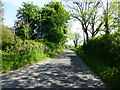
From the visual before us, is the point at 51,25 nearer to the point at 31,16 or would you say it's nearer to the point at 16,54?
the point at 31,16

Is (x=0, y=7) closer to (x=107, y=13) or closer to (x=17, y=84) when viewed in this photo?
(x=107, y=13)

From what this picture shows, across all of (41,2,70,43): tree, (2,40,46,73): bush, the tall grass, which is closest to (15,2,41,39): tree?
(41,2,70,43): tree

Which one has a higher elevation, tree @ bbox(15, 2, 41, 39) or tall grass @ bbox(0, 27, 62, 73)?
tree @ bbox(15, 2, 41, 39)

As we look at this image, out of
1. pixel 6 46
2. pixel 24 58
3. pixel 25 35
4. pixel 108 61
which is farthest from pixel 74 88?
pixel 25 35

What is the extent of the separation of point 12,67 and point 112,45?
23.5 ft

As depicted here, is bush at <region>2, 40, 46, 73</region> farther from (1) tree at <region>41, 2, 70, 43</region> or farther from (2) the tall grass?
(1) tree at <region>41, 2, 70, 43</region>

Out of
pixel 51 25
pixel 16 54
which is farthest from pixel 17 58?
pixel 51 25

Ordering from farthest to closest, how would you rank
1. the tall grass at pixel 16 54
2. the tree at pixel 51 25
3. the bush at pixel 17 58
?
the tree at pixel 51 25 < the tall grass at pixel 16 54 < the bush at pixel 17 58

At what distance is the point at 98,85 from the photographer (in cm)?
1141

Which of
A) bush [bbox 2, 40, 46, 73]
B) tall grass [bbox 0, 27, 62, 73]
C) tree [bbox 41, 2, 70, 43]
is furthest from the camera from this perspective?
tree [bbox 41, 2, 70, 43]

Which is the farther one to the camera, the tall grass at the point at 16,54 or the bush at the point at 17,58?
the tall grass at the point at 16,54

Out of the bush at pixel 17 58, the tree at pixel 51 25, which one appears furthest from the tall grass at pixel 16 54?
the tree at pixel 51 25

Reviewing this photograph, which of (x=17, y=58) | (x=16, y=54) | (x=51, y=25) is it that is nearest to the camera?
(x=17, y=58)

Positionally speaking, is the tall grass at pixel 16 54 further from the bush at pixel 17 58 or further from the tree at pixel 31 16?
the tree at pixel 31 16
